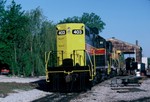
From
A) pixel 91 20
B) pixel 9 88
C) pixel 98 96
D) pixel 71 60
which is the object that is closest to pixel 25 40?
pixel 9 88

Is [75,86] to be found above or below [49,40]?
below

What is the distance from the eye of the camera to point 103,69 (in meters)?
30.9

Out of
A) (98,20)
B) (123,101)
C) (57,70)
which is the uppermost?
(98,20)

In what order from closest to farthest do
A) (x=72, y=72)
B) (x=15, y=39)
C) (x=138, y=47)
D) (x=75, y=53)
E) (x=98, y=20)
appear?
(x=72, y=72) < (x=75, y=53) < (x=15, y=39) < (x=138, y=47) < (x=98, y=20)

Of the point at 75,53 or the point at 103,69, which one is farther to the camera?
the point at 103,69

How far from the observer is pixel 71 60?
23000 mm

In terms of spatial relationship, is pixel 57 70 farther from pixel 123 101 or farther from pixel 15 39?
pixel 15 39

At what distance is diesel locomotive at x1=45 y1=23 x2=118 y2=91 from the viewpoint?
73.2 ft

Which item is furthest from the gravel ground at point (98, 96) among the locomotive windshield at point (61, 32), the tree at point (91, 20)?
the tree at point (91, 20)

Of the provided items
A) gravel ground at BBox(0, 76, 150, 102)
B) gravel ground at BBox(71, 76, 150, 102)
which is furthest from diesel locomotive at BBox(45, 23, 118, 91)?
gravel ground at BBox(71, 76, 150, 102)

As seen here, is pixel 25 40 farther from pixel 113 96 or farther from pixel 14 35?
pixel 113 96

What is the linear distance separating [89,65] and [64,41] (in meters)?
2.38

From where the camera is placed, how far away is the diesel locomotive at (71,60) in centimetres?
2231

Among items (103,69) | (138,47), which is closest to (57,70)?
(103,69)
